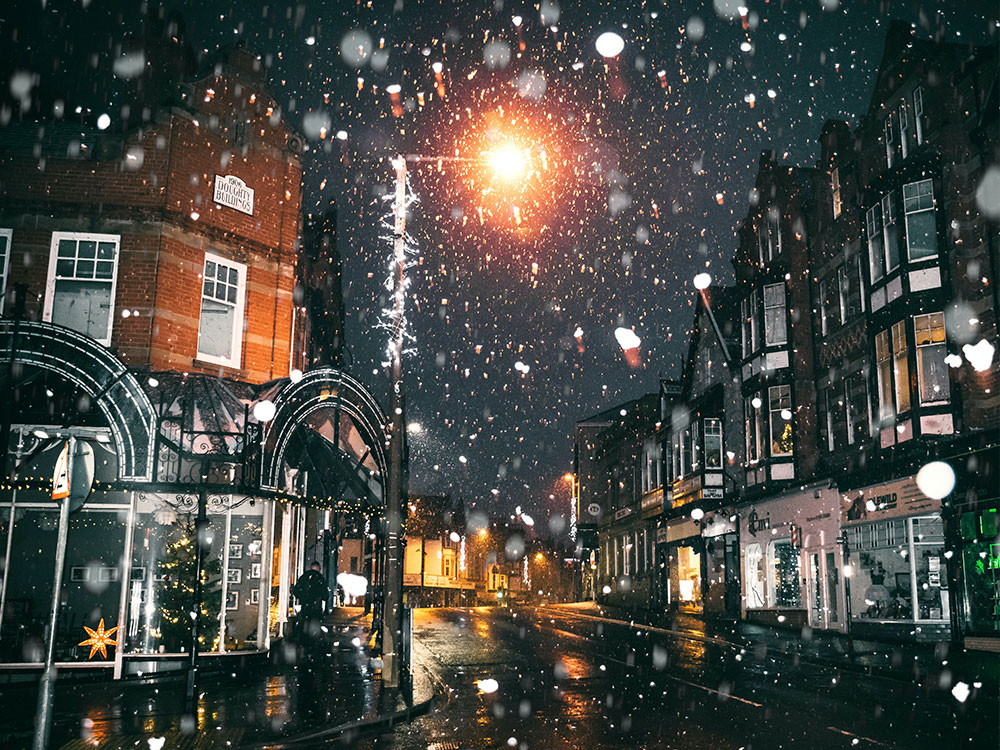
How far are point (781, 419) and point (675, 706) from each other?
819 inches

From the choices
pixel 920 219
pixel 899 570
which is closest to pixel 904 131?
pixel 920 219

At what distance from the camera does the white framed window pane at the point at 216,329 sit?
17297mm

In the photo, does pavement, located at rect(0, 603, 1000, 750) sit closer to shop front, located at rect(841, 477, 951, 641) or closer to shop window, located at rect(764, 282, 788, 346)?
shop front, located at rect(841, 477, 951, 641)

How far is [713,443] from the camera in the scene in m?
36.8

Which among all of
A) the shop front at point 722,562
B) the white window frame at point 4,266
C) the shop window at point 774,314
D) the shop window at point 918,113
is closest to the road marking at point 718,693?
the white window frame at point 4,266

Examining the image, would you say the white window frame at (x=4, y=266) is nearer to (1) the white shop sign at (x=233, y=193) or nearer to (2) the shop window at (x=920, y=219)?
(1) the white shop sign at (x=233, y=193)

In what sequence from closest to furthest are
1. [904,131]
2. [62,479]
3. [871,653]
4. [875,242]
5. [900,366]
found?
[62,479] < [871,653] < [900,366] < [904,131] < [875,242]

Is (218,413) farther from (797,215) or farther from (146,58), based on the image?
(797,215)

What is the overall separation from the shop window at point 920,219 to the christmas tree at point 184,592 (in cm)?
1932

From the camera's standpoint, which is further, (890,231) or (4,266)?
(890,231)

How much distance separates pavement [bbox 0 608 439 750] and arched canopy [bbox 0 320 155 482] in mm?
3449

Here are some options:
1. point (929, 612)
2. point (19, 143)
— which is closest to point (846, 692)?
point (929, 612)

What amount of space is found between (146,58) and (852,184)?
855 inches

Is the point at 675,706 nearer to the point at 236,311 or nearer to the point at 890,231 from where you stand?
the point at 236,311
